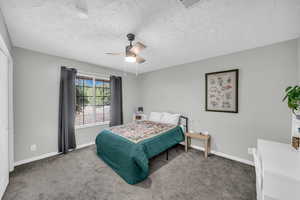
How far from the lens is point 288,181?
0.95m

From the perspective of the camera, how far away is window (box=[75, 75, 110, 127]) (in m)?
3.27

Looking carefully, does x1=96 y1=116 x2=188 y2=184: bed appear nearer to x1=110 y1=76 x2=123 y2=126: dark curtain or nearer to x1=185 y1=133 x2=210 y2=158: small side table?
x1=185 y1=133 x2=210 y2=158: small side table

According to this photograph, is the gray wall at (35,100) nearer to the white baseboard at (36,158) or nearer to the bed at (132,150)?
the white baseboard at (36,158)

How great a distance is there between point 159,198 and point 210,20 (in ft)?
8.40

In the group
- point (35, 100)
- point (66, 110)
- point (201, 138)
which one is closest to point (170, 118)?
point (201, 138)

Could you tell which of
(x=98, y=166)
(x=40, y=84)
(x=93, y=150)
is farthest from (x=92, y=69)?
(x=98, y=166)

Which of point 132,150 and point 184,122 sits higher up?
point 184,122

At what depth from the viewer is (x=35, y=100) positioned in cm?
250

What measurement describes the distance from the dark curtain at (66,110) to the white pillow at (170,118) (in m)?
2.54

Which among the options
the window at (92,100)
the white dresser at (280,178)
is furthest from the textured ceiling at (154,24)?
the white dresser at (280,178)

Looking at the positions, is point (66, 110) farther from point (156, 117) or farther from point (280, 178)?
point (280, 178)

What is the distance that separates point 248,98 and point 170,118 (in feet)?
6.23

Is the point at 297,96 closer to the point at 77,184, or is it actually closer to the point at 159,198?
the point at 159,198

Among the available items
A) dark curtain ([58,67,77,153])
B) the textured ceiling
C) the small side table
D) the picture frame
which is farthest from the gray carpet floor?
the textured ceiling
